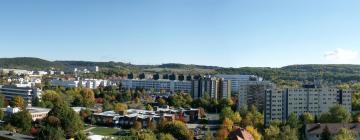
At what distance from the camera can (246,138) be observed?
17219 mm

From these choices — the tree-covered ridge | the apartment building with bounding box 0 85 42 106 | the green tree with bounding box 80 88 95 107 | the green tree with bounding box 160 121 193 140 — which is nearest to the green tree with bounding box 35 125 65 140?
the green tree with bounding box 160 121 193 140

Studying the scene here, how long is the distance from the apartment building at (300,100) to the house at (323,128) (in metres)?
6.36

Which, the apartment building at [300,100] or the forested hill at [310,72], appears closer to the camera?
the apartment building at [300,100]

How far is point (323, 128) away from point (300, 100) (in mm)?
8312

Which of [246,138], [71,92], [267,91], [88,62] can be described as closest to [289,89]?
[267,91]

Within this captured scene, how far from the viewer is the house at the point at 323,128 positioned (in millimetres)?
19406

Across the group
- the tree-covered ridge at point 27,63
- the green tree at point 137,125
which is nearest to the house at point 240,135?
the green tree at point 137,125

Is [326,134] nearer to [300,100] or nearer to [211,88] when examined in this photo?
[300,100]

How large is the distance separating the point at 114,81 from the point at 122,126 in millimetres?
32458

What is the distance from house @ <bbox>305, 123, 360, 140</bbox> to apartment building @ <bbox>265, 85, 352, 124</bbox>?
636 cm

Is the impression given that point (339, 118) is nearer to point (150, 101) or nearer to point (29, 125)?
point (29, 125)

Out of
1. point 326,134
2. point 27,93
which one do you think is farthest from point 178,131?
point 27,93

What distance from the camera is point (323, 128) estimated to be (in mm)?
19594

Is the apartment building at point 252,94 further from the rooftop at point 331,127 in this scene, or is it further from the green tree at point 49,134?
the green tree at point 49,134
